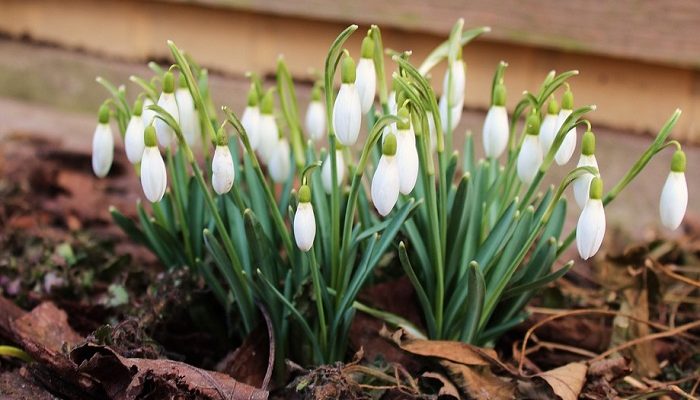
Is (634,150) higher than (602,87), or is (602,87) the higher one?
(602,87)

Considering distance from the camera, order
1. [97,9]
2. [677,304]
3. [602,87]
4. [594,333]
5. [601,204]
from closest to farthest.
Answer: [601,204]
[594,333]
[677,304]
[602,87]
[97,9]

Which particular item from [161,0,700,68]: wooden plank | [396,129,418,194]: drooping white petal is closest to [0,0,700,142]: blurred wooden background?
[161,0,700,68]: wooden plank

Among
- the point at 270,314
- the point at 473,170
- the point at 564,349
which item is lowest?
the point at 564,349

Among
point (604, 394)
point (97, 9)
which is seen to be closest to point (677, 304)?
point (604, 394)

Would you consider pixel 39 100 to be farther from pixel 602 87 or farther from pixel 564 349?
pixel 564 349

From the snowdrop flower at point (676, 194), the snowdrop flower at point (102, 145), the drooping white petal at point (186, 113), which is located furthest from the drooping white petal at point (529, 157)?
the snowdrop flower at point (102, 145)

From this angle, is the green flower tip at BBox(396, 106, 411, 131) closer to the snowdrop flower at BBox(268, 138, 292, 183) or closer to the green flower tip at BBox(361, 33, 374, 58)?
the green flower tip at BBox(361, 33, 374, 58)

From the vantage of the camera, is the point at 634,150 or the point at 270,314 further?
the point at 634,150
